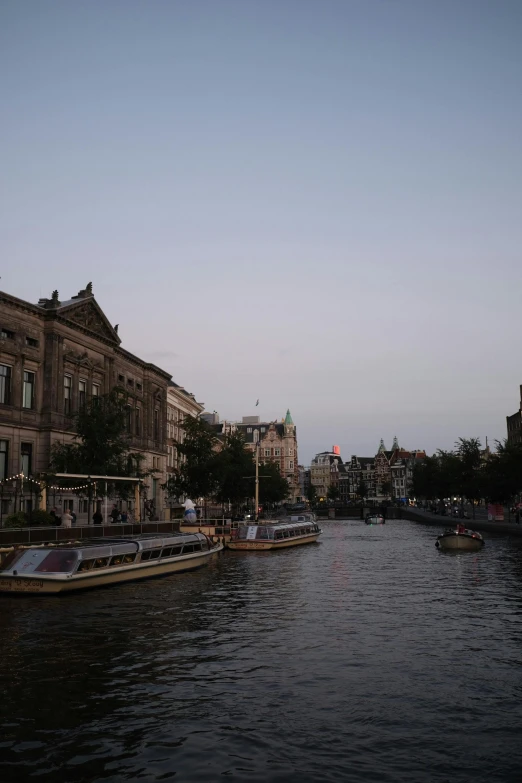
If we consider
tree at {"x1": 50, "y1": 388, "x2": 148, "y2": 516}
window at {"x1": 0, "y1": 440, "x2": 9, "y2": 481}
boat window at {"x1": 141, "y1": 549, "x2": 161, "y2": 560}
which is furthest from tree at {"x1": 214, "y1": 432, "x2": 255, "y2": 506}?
boat window at {"x1": 141, "y1": 549, "x2": 161, "y2": 560}

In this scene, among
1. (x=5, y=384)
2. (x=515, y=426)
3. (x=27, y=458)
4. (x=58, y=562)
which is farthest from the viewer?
(x=515, y=426)

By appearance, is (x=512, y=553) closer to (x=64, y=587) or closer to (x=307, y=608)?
(x=307, y=608)

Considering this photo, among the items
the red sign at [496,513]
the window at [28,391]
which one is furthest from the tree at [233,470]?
the red sign at [496,513]

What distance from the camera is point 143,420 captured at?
86.9m

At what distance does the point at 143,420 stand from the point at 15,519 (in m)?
45.1

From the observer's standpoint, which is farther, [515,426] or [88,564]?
[515,426]

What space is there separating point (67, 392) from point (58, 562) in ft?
116

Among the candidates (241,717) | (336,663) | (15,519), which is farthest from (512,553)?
(241,717)

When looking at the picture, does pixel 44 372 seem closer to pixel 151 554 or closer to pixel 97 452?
pixel 97 452

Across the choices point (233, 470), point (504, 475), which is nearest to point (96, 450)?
point (233, 470)

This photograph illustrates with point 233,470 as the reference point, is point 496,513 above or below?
below

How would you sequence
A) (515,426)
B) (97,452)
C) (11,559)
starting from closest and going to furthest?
(11,559)
(97,452)
(515,426)

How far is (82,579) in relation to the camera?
106 ft

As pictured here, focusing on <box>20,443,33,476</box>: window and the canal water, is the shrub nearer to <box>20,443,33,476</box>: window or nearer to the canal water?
the canal water
